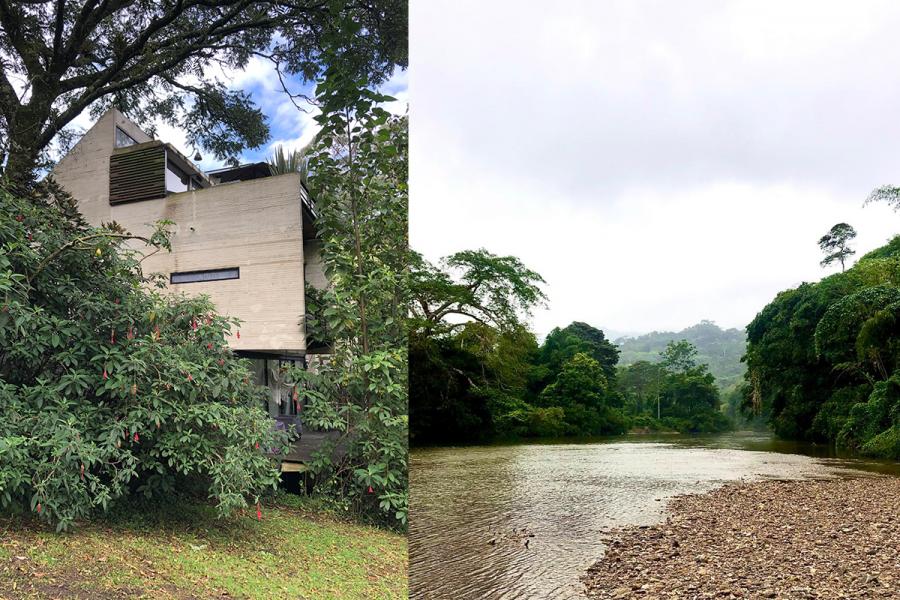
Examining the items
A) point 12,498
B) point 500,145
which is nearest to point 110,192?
point 12,498

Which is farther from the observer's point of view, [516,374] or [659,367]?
[659,367]

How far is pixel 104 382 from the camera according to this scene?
5.39 feet

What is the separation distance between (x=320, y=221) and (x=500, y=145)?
9.52 meters

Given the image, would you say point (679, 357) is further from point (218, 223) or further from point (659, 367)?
point (218, 223)

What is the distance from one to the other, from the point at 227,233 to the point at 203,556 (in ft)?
2.83

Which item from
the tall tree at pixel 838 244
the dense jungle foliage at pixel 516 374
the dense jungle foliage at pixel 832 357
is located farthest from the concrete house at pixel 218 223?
the tall tree at pixel 838 244

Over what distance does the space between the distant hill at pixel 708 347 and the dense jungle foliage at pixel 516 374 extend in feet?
0.59

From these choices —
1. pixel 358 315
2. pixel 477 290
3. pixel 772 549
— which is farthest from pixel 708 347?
pixel 358 315

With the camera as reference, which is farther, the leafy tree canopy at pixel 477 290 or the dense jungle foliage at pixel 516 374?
the dense jungle foliage at pixel 516 374

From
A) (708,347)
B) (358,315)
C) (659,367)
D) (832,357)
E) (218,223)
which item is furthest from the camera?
(832,357)

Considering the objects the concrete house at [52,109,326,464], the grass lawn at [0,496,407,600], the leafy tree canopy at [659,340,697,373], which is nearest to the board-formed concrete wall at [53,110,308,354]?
the concrete house at [52,109,326,464]

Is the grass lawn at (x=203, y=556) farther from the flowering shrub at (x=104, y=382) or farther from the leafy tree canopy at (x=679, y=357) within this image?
the leafy tree canopy at (x=679, y=357)

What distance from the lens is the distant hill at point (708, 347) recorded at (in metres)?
8.55

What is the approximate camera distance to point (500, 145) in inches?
438
